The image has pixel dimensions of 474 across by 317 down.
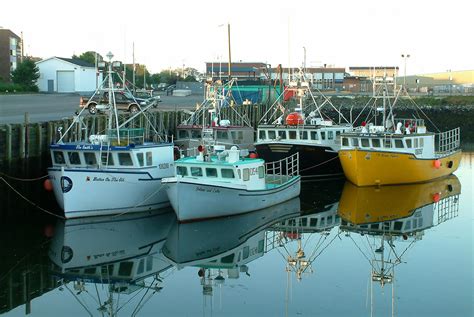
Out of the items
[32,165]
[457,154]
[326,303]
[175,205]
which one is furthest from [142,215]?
[457,154]

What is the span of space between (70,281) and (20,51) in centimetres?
8691

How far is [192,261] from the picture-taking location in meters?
17.8

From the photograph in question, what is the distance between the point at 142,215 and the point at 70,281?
660 cm

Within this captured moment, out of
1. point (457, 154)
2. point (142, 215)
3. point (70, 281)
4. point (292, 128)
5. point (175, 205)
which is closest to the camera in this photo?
point (70, 281)

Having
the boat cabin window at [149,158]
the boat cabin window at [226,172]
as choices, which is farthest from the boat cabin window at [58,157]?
the boat cabin window at [226,172]

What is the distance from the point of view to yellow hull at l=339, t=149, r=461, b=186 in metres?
28.8

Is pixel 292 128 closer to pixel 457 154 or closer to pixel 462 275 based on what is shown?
pixel 457 154

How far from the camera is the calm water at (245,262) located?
14578 millimetres

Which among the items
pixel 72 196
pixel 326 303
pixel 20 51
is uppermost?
pixel 20 51

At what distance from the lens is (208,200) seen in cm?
2155

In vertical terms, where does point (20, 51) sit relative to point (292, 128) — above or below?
above

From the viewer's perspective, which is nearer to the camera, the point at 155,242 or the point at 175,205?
the point at 155,242

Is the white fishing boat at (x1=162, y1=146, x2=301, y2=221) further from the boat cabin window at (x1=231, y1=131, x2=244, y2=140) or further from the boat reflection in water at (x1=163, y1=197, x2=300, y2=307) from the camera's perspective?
the boat cabin window at (x1=231, y1=131, x2=244, y2=140)

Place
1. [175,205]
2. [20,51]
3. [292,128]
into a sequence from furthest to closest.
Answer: [20,51]
[292,128]
[175,205]
